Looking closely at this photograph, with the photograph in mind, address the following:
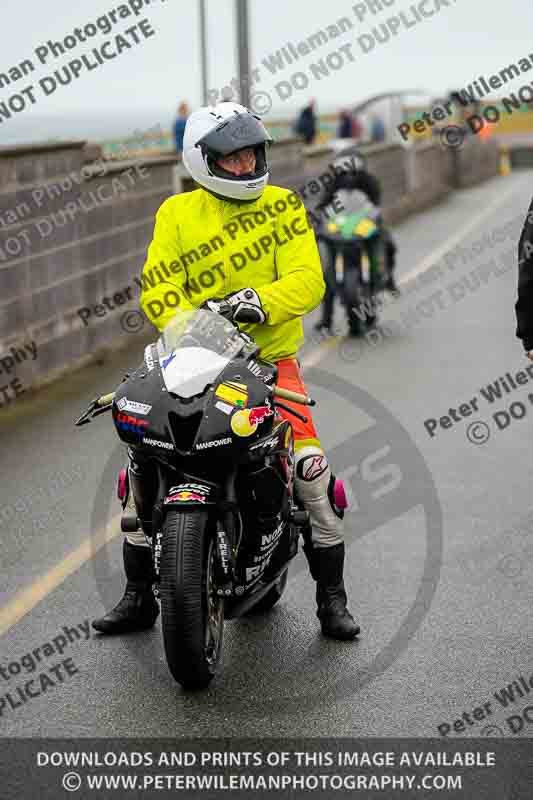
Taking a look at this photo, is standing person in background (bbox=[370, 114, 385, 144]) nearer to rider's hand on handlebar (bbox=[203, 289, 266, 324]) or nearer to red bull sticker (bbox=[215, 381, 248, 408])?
rider's hand on handlebar (bbox=[203, 289, 266, 324])

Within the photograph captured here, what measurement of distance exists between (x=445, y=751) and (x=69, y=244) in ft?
29.9

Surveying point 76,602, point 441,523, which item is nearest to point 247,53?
point 441,523

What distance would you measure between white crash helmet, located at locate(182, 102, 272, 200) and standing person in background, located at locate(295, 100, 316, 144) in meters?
28.0

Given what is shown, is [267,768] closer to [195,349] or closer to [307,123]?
[195,349]

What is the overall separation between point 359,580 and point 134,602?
1.16 meters

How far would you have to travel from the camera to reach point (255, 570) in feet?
19.3

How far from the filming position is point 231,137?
606 centimetres

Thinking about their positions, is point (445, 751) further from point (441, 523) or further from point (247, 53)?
point (247, 53)

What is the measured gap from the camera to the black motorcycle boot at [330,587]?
6357 mm

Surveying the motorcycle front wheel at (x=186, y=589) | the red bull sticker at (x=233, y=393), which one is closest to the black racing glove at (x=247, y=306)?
the red bull sticker at (x=233, y=393)

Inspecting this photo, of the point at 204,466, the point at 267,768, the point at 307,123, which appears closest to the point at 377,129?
the point at 307,123

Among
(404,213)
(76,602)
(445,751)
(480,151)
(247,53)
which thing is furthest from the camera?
(480,151)

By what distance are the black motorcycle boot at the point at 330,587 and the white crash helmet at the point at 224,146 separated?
4.69 ft

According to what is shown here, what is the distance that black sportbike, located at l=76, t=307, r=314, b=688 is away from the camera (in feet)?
17.7
